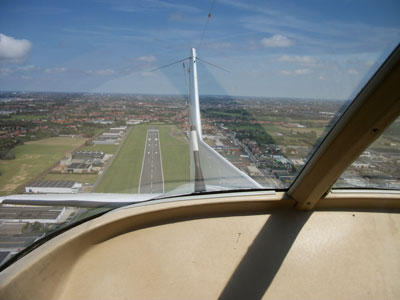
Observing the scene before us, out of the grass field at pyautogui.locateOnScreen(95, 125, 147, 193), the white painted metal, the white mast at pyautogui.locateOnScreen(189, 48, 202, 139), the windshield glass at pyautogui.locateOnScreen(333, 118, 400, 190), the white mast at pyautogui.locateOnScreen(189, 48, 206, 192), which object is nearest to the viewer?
the windshield glass at pyautogui.locateOnScreen(333, 118, 400, 190)

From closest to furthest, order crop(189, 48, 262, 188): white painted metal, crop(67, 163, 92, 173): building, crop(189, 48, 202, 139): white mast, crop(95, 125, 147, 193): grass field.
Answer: crop(67, 163, 92, 173): building < crop(95, 125, 147, 193): grass field < crop(189, 48, 262, 188): white painted metal < crop(189, 48, 202, 139): white mast

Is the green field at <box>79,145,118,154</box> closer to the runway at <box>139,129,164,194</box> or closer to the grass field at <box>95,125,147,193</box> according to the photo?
the grass field at <box>95,125,147,193</box>

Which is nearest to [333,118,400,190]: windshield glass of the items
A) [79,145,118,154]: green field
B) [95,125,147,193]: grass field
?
[95,125,147,193]: grass field

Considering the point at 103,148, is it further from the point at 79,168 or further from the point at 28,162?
the point at 28,162

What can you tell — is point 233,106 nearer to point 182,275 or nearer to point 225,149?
point 225,149

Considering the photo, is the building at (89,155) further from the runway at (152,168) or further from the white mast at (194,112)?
the white mast at (194,112)

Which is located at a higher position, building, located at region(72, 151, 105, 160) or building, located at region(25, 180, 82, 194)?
building, located at region(72, 151, 105, 160)

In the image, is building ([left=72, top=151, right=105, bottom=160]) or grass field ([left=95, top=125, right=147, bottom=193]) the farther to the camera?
grass field ([left=95, top=125, right=147, bottom=193])

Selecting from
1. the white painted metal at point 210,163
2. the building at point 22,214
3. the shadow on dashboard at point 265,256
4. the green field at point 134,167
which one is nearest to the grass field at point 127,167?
the green field at point 134,167

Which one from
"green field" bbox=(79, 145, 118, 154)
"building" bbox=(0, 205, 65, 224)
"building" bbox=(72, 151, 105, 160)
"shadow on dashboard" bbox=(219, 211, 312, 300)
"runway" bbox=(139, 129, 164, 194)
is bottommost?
"shadow on dashboard" bbox=(219, 211, 312, 300)
